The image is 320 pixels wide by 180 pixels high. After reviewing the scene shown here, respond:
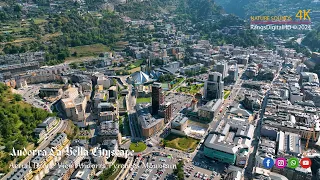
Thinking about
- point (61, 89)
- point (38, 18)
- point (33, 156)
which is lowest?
point (33, 156)

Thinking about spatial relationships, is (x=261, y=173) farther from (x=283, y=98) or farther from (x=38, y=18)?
(x=38, y=18)

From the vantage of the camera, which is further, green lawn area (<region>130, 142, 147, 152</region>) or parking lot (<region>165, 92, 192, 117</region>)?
parking lot (<region>165, 92, 192, 117</region>)

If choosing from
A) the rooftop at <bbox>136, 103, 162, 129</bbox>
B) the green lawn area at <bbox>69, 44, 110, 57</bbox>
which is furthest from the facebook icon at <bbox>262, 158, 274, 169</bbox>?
the green lawn area at <bbox>69, 44, 110, 57</bbox>

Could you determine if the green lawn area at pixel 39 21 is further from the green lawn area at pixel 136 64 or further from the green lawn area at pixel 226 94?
the green lawn area at pixel 226 94

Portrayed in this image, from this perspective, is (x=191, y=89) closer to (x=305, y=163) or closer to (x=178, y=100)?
(x=178, y=100)

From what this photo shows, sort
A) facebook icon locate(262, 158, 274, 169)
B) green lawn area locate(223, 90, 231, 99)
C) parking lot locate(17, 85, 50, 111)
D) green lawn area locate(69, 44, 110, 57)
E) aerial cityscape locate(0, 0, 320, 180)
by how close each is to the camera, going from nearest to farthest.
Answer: facebook icon locate(262, 158, 274, 169) → aerial cityscape locate(0, 0, 320, 180) → parking lot locate(17, 85, 50, 111) → green lawn area locate(223, 90, 231, 99) → green lawn area locate(69, 44, 110, 57)

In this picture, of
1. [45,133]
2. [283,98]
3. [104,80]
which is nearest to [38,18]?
[104,80]

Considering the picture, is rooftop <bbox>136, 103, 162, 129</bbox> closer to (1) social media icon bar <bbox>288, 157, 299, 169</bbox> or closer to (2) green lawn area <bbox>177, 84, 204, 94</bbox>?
(2) green lawn area <bbox>177, 84, 204, 94</bbox>
